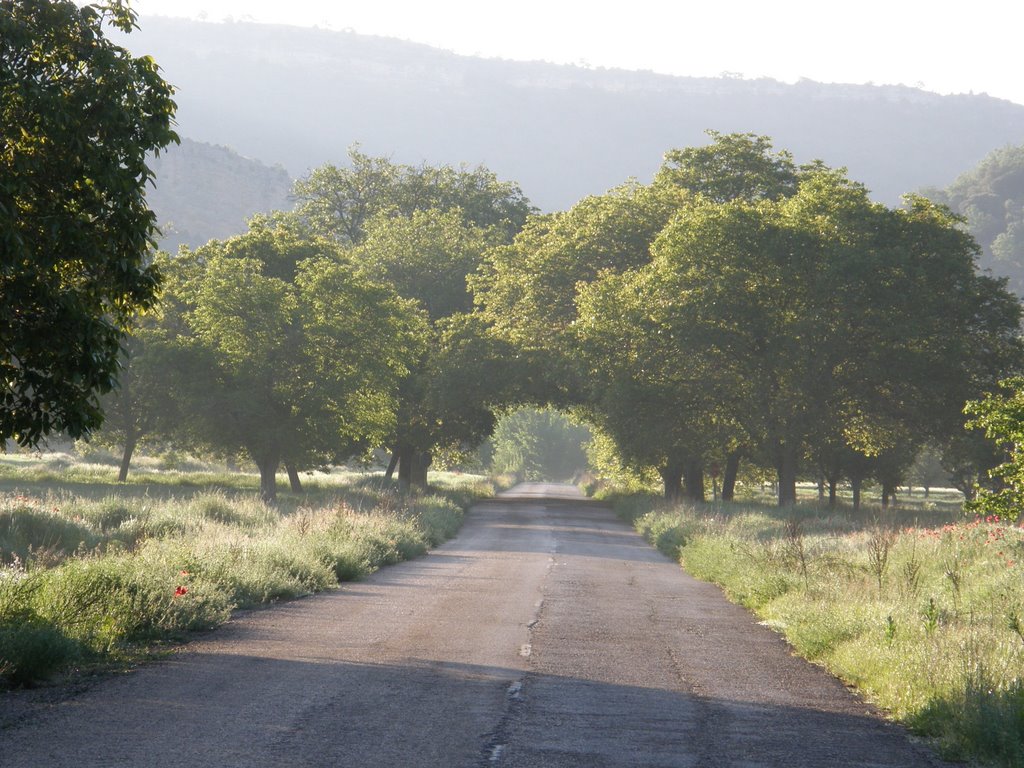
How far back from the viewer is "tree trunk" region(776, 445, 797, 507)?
1754 inches

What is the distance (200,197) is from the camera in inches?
7510

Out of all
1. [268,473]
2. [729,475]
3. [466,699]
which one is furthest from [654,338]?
[466,699]

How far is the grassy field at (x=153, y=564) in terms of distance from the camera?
11234 millimetres

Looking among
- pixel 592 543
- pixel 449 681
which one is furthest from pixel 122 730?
pixel 592 543

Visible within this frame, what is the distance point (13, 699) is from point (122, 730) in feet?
5.28

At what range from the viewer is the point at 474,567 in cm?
2525

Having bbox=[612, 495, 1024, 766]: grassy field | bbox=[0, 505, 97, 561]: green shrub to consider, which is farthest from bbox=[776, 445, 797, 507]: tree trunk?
bbox=[0, 505, 97, 561]: green shrub

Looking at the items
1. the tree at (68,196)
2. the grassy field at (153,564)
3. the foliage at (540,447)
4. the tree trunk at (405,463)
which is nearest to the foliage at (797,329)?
the grassy field at (153,564)

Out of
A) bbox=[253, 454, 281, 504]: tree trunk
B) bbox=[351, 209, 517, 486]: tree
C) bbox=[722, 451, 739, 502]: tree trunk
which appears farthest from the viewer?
bbox=[351, 209, 517, 486]: tree

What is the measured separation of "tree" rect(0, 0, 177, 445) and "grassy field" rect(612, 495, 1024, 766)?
788 centimetres

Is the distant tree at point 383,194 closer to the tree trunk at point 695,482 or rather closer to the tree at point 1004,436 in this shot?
the tree trunk at point 695,482

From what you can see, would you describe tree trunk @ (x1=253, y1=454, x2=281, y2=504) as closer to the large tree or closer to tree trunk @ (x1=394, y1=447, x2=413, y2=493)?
the large tree

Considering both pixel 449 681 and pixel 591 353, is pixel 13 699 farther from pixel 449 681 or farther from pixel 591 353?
pixel 591 353

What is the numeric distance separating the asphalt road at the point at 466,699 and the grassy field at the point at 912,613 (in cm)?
40
